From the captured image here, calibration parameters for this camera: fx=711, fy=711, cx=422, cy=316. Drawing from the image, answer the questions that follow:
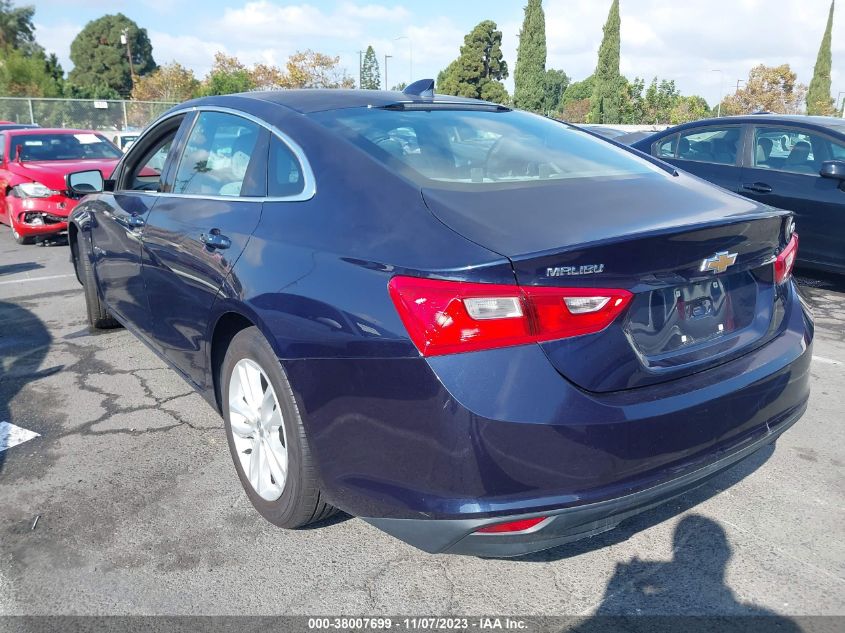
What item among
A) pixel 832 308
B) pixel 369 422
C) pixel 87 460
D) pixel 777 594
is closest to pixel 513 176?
pixel 369 422

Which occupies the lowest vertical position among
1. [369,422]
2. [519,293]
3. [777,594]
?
[777,594]

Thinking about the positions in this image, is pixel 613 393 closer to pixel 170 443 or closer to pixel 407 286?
pixel 407 286

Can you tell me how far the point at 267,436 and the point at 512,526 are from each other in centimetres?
111

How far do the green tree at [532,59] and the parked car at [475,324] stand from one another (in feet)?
167

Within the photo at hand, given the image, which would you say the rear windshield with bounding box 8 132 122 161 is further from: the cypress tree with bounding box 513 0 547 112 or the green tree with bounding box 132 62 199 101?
the cypress tree with bounding box 513 0 547 112

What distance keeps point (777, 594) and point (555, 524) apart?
1.00 m

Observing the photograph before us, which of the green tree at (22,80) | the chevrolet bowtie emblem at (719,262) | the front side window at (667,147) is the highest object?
the green tree at (22,80)

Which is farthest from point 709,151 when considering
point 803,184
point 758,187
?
point 803,184

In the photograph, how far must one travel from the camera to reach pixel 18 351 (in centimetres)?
501

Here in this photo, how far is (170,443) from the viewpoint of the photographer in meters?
3.58

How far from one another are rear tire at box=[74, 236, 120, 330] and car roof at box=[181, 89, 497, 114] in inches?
80.4

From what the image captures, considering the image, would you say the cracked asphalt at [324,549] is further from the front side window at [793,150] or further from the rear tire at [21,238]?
the rear tire at [21,238]

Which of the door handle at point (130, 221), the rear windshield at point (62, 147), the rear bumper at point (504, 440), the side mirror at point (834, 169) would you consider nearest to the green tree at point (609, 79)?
the rear windshield at point (62, 147)

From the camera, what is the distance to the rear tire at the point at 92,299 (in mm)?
5023
